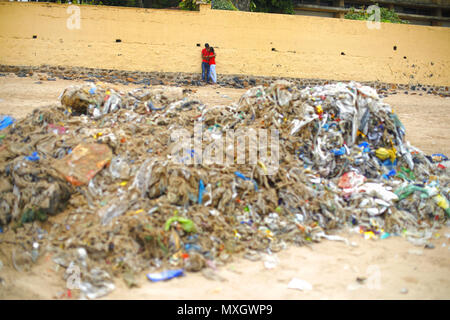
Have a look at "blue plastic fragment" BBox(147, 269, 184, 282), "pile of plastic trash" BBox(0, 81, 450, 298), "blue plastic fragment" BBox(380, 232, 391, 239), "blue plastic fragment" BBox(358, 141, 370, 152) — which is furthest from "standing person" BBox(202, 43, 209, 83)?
"blue plastic fragment" BBox(147, 269, 184, 282)

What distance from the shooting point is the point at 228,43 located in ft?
36.7

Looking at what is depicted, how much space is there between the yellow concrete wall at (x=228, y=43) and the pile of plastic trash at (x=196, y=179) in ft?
18.5

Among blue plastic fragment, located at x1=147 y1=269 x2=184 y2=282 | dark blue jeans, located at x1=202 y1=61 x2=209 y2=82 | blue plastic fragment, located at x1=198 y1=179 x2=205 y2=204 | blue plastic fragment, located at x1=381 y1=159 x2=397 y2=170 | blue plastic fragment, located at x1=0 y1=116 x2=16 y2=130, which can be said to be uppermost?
dark blue jeans, located at x1=202 y1=61 x2=209 y2=82

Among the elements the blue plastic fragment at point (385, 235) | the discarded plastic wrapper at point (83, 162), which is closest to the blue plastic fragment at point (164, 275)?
the discarded plastic wrapper at point (83, 162)

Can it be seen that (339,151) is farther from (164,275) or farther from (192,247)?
(164,275)

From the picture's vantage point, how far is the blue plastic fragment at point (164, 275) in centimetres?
337

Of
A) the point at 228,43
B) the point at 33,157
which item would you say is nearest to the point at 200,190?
the point at 33,157

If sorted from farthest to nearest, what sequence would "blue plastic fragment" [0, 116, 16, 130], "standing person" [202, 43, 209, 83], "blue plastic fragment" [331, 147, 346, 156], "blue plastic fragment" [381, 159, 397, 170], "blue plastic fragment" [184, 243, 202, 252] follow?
"standing person" [202, 43, 209, 83] < "blue plastic fragment" [0, 116, 16, 130] < "blue plastic fragment" [381, 159, 397, 170] < "blue plastic fragment" [331, 147, 346, 156] < "blue plastic fragment" [184, 243, 202, 252]

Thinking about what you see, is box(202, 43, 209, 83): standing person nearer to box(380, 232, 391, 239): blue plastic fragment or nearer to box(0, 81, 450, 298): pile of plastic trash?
box(0, 81, 450, 298): pile of plastic trash

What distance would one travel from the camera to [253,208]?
4.29 metres

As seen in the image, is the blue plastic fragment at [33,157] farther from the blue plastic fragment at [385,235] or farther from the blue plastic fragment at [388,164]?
the blue plastic fragment at [388,164]

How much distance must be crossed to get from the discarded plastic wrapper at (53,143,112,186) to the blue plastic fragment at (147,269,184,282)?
4.81 feet

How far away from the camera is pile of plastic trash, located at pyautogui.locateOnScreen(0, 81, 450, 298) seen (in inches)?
146

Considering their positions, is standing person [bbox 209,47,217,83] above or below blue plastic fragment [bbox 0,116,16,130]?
above
